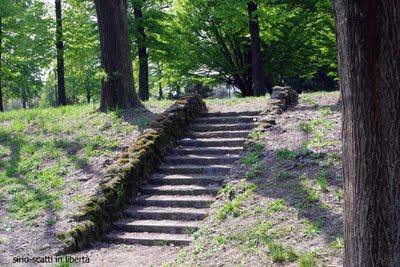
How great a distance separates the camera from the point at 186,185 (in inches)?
340

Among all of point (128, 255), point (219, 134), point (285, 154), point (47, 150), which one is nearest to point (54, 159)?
point (47, 150)

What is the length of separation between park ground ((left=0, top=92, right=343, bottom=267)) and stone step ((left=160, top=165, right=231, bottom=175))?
1.37 feet

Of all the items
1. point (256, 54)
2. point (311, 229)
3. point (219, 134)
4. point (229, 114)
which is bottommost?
point (311, 229)

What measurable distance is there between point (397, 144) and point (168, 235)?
445 cm

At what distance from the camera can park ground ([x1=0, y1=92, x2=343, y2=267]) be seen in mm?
6062

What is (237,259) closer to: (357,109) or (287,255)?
(287,255)

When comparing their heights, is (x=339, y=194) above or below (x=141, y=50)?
below

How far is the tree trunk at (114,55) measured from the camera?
1221 cm

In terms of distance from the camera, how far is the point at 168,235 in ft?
24.3

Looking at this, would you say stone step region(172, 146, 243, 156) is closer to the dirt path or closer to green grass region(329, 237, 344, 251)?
the dirt path

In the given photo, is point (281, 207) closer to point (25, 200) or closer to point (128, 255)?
point (128, 255)

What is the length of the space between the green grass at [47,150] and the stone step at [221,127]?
1280 mm

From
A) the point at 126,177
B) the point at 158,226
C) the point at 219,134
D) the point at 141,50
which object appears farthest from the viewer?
the point at 141,50

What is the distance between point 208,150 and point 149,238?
269 centimetres
